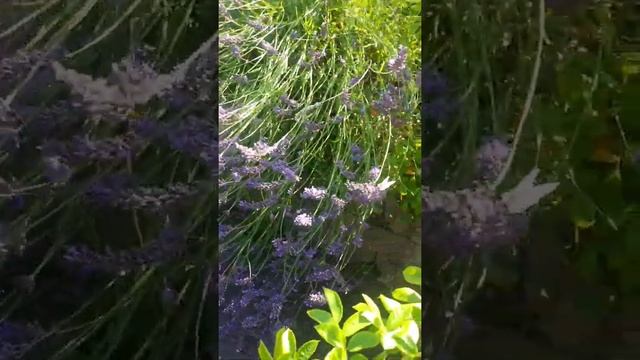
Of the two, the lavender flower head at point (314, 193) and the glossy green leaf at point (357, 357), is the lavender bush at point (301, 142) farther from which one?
the glossy green leaf at point (357, 357)

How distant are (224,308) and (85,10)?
1.24 meters

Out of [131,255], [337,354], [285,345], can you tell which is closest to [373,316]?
[337,354]

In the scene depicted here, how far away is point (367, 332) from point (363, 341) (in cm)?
3

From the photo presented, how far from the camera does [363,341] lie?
2160 mm

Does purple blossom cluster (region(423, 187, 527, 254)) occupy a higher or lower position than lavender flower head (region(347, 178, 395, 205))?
higher

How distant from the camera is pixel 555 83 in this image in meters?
1.56

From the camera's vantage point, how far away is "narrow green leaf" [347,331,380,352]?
7.07 ft

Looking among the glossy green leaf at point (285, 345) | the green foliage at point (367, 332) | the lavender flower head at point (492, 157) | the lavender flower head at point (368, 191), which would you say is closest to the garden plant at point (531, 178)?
the lavender flower head at point (492, 157)

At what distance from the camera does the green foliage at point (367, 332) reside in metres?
2.10

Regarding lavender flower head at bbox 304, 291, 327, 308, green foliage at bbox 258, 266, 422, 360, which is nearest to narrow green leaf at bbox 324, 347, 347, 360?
green foliage at bbox 258, 266, 422, 360

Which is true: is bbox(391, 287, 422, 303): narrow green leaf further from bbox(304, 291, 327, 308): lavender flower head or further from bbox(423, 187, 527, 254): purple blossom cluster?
bbox(423, 187, 527, 254): purple blossom cluster

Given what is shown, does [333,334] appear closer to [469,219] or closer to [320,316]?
[320,316]

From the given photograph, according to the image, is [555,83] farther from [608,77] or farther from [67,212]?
[67,212]

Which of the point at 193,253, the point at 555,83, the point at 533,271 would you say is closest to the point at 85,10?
the point at 193,253
